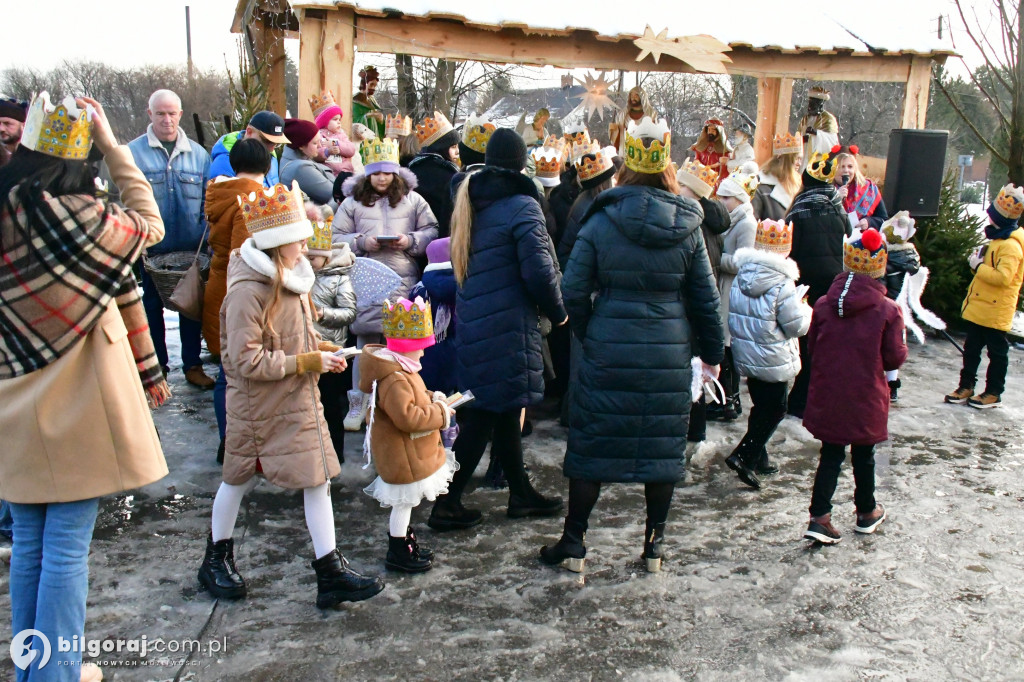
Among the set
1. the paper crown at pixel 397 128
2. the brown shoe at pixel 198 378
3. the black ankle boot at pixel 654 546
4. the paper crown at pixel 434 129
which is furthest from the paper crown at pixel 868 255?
the brown shoe at pixel 198 378

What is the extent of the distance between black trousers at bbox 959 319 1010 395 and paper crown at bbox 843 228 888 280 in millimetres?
3309

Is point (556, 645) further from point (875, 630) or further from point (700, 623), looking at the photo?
point (875, 630)

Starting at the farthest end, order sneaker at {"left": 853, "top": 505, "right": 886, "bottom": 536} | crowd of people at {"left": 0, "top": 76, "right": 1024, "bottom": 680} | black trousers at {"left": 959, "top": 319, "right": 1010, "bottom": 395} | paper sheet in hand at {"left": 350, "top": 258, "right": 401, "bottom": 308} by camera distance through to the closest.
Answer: black trousers at {"left": 959, "top": 319, "right": 1010, "bottom": 395} → paper sheet in hand at {"left": 350, "top": 258, "right": 401, "bottom": 308} → sneaker at {"left": 853, "top": 505, "right": 886, "bottom": 536} → crowd of people at {"left": 0, "top": 76, "right": 1024, "bottom": 680}

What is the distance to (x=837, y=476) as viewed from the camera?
4.34 m

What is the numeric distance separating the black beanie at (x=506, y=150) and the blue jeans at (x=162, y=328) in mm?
2979

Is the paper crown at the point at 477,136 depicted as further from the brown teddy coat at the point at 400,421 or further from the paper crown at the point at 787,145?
the paper crown at the point at 787,145

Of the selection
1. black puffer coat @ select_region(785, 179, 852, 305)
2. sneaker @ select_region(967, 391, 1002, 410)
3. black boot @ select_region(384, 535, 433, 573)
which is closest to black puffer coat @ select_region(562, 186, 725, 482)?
black boot @ select_region(384, 535, 433, 573)

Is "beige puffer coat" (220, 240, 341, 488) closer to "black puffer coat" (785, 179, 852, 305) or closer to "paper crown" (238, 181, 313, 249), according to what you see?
"paper crown" (238, 181, 313, 249)

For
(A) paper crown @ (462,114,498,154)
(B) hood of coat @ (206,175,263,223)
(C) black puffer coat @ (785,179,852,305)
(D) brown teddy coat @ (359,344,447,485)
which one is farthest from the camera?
(C) black puffer coat @ (785,179,852,305)

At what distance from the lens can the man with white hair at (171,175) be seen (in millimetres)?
6098

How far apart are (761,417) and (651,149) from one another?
6.83 ft

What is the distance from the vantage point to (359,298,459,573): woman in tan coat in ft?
12.0

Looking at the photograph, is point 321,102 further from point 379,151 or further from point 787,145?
point 787,145

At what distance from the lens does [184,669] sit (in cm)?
310
